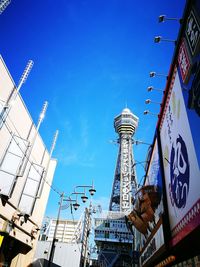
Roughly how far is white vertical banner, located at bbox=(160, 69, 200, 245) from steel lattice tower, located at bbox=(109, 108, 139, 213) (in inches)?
2766

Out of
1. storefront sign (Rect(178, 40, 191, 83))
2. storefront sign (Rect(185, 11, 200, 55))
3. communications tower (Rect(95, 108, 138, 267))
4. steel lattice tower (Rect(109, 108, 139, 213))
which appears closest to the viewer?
storefront sign (Rect(185, 11, 200, 55))

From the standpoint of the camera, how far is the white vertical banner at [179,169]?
20.4 feet

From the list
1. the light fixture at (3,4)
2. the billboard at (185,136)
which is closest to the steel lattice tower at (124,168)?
the billboard at (185,136)

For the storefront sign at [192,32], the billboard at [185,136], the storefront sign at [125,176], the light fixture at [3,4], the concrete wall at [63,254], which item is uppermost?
the storefront sign at [125,176]

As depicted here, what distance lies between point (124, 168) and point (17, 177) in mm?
81863

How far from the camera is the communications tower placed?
67.3 meters

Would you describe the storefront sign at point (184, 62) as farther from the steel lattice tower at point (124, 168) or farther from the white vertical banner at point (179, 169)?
the steel lattice tower at point (124, 168)

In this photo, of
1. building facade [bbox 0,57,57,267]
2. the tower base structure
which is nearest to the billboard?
building facade [bbox 0,57,57,267]

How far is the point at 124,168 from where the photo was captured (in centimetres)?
9131

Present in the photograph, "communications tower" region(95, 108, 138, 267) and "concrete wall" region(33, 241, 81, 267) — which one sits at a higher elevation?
"communications tower" region(95, 108, 138, 267)

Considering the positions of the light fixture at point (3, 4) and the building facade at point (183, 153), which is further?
the light fixture at point (3, 4)

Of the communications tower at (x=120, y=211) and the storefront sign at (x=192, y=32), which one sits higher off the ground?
the communications tower at (x=120, y=211)

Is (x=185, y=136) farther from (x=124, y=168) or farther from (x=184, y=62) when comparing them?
(x=124, y=168)

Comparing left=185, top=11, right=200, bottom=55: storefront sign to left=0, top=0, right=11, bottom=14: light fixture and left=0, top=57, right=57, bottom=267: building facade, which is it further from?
left=0, top=0, right=11, bottom=14: light fixture
